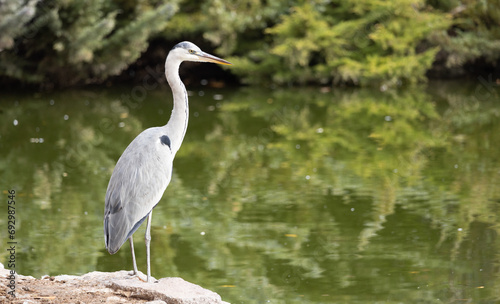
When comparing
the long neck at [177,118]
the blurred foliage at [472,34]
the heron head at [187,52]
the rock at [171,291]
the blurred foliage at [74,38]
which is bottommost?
the blurred foliage at [472,34]

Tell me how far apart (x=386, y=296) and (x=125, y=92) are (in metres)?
11.9

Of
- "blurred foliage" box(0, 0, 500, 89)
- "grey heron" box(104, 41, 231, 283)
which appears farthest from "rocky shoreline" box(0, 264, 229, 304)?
"blurred foliage" box(0, 0, 500, 89)

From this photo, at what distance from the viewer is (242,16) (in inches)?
656

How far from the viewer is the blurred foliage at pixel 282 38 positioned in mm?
15008

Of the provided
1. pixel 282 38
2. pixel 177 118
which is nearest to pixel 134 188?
pixel 177 118

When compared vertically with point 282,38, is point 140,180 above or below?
above

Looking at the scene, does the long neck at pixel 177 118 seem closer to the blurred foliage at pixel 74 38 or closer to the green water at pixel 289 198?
the green water at pixel 289 198

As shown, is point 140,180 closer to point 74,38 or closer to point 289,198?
point 289,198

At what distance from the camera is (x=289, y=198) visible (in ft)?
25.6

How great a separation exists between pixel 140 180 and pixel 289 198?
3359 mm

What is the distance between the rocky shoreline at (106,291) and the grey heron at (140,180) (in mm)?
167

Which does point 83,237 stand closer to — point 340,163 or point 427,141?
point 340,163

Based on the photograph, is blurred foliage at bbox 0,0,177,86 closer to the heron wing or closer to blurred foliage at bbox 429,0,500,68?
blurred foliage at bbox 429,0,500,68

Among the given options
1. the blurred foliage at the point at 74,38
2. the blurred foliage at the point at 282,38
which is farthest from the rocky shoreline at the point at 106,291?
the blurred foliage at the point at 282,38
